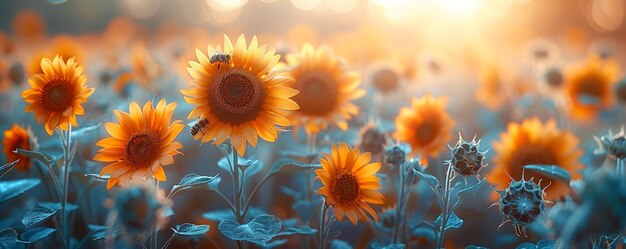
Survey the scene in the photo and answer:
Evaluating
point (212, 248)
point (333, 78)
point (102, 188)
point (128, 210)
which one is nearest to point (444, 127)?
point (333, 78)

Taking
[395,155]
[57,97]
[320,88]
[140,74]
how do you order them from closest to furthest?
[57,97] < [395,155] < [320,88] < [140,74]

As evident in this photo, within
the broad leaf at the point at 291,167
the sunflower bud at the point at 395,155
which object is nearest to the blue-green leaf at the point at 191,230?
the broad leaf at the point at 291,167

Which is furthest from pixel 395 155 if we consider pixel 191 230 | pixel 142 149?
pixel 142 149

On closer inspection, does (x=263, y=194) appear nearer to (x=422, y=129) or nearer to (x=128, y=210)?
(x=422, y=129)

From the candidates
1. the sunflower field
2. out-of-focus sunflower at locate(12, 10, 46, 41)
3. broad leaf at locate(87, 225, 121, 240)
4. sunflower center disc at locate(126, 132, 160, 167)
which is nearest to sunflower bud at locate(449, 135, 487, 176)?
the sunflower field

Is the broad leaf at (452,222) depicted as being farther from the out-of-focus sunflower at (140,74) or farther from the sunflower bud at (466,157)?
the out-of-focus sunflower at (140,74)

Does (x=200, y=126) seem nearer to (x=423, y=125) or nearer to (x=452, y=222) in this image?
(x=452, y=222)
